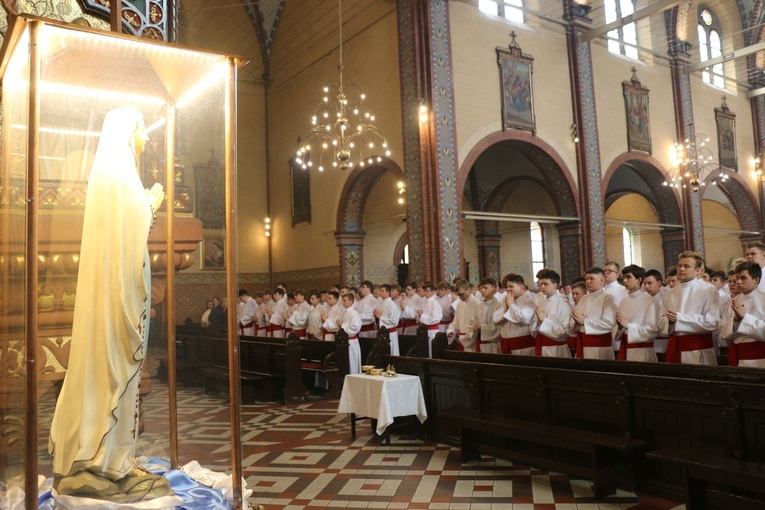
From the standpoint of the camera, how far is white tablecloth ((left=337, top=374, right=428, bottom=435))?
21.8 feet

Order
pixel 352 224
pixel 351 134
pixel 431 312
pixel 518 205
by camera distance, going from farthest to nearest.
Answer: pixel 518 205 → pixel 352 224 → pixel 351 134 → pixel 431 312

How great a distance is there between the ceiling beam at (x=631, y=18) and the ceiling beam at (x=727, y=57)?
329 cm

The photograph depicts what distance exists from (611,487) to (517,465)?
1057 mm

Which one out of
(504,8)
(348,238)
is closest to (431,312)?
(348,238)

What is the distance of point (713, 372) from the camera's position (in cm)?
512

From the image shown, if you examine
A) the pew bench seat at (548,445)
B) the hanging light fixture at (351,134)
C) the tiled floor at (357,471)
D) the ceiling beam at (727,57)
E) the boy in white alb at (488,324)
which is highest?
the ceiling beam at (727,57)

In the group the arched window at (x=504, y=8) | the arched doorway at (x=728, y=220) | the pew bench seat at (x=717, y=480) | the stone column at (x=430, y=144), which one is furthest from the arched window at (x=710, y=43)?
the pew bench seat at (x=717, y=480)

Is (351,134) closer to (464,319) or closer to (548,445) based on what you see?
(464,319)

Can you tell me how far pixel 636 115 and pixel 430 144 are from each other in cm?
807

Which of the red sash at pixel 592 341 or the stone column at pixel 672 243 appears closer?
the red sash at pixel 592 341

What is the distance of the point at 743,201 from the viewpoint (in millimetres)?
23438

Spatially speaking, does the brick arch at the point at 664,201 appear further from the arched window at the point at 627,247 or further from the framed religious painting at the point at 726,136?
the framed religious painting at the point at 726,136

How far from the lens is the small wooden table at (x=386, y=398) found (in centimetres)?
664

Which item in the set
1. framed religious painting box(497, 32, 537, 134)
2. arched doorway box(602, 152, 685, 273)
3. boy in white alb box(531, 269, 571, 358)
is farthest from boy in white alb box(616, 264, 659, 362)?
arched doorway box(602, 152, 685, 273)
